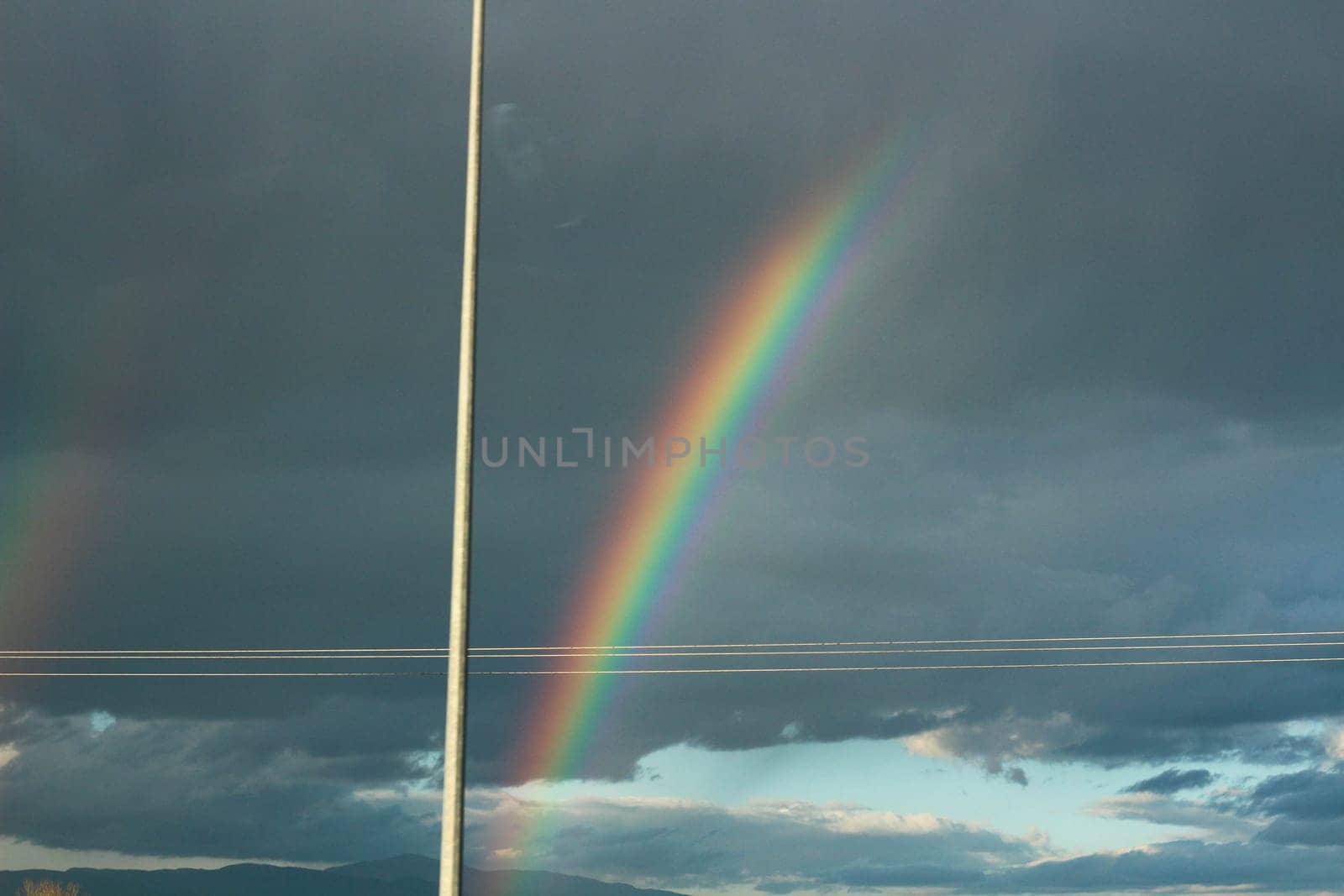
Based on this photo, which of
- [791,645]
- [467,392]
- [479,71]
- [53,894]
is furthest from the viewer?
[53,894]

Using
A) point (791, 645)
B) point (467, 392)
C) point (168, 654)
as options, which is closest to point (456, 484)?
point (467, 392)

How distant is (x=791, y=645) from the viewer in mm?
39000

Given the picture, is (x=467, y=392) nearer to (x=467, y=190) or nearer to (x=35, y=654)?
(x=467, y=190)

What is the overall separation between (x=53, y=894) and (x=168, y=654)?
2568 inches

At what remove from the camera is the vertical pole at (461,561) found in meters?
18.1

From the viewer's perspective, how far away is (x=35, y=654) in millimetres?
41062

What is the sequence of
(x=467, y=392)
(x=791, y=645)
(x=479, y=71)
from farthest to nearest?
1. (x=791, y=645)
2. (x=479, y=71)
3. (x=467, y=392)

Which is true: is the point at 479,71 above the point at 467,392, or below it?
above

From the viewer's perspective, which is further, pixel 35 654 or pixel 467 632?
pixel 35 654

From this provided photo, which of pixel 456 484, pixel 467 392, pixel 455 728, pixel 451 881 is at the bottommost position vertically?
pixel 451 881

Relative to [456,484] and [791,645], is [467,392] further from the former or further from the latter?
[791,645]

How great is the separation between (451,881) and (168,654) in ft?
81.5

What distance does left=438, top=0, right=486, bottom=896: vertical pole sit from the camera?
59.4 feet

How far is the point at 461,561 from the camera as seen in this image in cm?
1895
